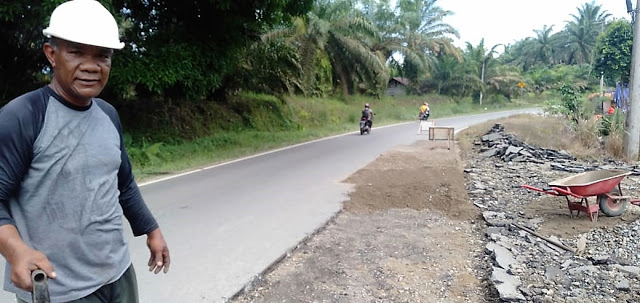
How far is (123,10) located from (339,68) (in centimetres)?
1926

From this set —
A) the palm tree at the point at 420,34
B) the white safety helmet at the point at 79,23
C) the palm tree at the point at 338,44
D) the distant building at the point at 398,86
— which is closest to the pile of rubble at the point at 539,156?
the white safety helmet at the point at 79,23

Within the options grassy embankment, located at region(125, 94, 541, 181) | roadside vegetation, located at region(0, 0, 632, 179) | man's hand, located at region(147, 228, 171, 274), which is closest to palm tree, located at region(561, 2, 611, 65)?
roadside vegetation, located at region(0, 0, 632, 179)

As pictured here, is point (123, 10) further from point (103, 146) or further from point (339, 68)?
point (339, 68)

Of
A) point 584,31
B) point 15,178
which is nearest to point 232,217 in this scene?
point 15,178

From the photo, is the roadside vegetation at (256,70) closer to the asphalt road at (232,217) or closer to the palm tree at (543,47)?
the asphalt road at (232,217)

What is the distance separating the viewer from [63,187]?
1.80 m

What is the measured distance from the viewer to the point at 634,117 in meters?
13.0

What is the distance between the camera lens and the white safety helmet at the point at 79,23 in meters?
1.78

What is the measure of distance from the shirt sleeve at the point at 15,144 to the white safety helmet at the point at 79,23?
289 millimetres

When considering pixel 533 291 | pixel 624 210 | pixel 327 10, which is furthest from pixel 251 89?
pixel 533 291

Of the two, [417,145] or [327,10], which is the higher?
[327,10]

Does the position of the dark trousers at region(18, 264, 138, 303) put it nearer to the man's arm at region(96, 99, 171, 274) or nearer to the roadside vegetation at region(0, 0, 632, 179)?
the man's arm at region(96, 99, 171, 274)

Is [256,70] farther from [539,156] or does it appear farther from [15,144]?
[15,144]

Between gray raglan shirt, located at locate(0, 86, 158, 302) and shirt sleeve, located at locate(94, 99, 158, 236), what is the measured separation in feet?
0.46
